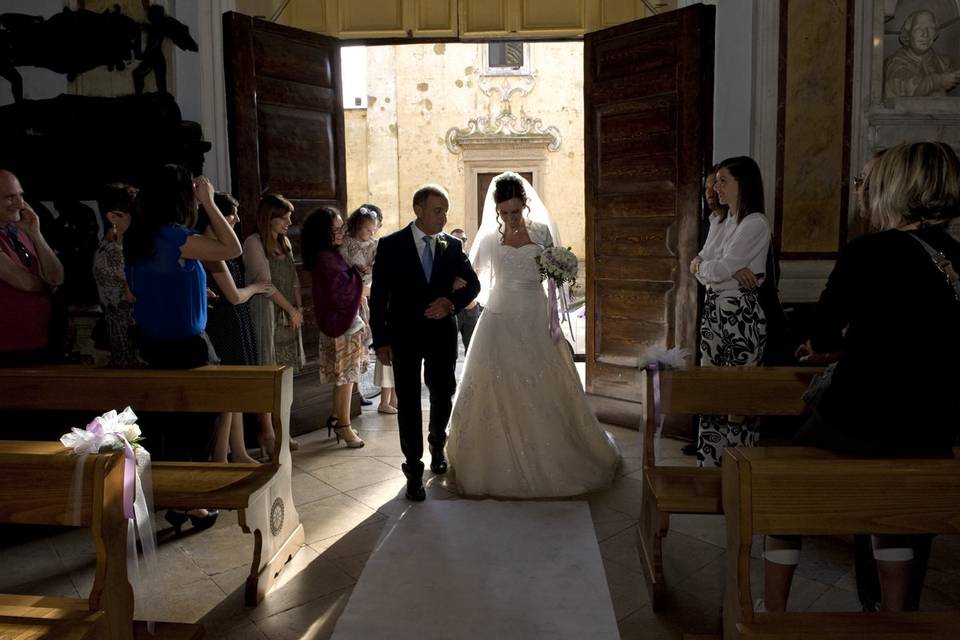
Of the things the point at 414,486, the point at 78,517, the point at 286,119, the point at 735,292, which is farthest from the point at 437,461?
the point at 78,517

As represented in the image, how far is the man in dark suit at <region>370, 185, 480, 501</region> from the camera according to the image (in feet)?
15.4

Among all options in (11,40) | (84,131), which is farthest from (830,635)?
(11,40)

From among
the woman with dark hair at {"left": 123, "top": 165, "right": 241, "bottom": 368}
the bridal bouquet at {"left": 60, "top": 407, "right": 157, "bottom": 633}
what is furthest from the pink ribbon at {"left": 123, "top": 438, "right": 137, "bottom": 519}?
the woman with dark hair at {"left": 123, "top": 165, "right": 241, "bottom": 368}

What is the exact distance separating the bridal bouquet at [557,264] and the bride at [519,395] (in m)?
0.10

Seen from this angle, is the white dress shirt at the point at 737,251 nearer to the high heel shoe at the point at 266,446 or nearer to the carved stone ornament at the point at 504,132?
the high heel shoe at the point at 266,446

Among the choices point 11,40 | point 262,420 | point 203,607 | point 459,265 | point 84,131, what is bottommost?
point 203,607

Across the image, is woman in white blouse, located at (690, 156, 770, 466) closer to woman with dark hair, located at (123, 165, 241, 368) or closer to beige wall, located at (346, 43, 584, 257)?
woman with dark hair, located at (123, 165, 241, 368)

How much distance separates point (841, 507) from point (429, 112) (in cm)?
1833

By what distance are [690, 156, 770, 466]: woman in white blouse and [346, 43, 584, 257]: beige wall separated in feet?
48.5

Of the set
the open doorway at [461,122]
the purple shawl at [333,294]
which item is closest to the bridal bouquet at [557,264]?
the purple shawl at [333,294]

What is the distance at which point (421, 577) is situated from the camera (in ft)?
12.0

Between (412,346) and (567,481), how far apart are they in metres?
1.29

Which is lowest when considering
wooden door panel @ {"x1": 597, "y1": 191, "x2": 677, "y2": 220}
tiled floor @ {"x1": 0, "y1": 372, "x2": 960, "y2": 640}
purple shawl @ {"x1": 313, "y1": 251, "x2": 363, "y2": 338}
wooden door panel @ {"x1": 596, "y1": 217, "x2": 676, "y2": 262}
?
tiled floor @ {"x1": 0, "y1": 372, "x2": 960, "y2": 640}

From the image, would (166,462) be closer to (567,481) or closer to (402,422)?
(402,422)
